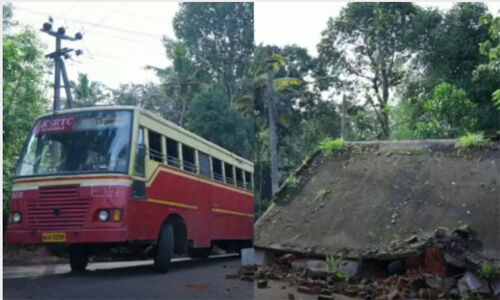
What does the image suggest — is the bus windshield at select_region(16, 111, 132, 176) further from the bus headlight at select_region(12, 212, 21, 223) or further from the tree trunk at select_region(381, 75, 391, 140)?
the tree trunk at select_region(381, 75, 391, 140)

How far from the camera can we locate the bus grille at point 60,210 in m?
2.06

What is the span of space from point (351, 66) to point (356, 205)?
1.77 m

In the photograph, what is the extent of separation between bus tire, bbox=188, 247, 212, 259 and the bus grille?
1.61 feet

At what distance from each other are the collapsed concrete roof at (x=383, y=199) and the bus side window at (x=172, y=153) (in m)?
1.93

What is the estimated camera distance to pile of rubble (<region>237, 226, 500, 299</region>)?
351 cm

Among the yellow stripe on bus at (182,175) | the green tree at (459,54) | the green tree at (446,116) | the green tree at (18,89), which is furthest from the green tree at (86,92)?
the green tree at (459,54)

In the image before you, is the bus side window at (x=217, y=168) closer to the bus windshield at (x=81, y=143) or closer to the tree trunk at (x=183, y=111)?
the tree trunk at (x=183, y=111)

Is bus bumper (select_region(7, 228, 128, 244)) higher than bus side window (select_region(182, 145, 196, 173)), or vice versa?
bus side window (select_region(182, 145, 196, 173))

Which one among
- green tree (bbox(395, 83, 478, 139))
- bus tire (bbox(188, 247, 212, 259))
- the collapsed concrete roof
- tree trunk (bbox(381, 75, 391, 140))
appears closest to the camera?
bus tire (bbox(188, 247, 212, 259))

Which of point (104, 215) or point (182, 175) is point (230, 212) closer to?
point (182, 175)

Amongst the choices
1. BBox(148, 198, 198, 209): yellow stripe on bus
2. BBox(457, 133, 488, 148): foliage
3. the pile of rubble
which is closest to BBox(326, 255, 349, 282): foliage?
the pile of rubble

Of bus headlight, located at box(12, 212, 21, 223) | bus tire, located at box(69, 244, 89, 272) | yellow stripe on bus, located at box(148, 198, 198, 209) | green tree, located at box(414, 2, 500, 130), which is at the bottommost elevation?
bus tire, located at box(69, 244, 89, 272)

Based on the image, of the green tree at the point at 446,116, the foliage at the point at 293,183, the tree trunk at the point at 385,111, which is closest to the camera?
the foliage at the point at 293,183

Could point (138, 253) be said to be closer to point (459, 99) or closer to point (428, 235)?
point (428, 235)
